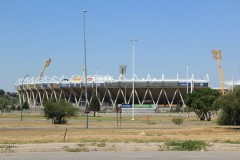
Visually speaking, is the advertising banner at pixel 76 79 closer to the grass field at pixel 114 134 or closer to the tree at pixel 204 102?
the tree at pixel 204 102

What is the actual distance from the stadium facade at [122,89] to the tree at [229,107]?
91.0 m

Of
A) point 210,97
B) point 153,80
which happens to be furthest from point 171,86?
point 210,97

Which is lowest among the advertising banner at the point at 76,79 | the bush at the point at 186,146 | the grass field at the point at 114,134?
the grass field at the point at 114,134

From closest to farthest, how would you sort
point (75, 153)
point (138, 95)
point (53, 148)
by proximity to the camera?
point (75, 153) → point (53, 148) → point (138, 95)

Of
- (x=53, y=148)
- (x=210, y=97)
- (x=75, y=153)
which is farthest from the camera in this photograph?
(x=210, y=97)

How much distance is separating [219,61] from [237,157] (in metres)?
155

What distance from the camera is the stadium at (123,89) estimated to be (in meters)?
153

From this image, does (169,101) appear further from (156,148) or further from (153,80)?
(156,148)

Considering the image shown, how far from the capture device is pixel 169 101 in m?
170

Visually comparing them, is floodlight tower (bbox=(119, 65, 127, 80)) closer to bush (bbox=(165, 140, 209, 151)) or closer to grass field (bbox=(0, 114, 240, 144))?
grass field (bbox=(0, 114, 240, 144))

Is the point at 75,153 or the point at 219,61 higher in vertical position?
the point at 219,61

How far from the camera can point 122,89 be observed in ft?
530

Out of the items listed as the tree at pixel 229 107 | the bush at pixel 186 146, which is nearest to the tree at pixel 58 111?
the tree at pixel 229 107

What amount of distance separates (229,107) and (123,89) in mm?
111723
